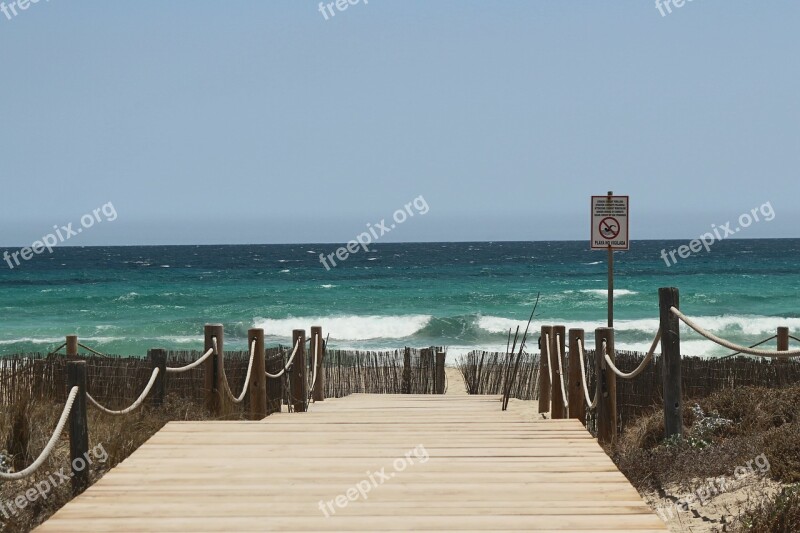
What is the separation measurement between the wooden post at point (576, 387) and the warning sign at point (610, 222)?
1994 millimetres

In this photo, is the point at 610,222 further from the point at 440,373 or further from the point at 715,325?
the point at 715,325

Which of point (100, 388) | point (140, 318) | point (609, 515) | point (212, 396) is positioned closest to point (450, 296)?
point (140, 318)

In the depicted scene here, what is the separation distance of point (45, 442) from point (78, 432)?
3.93 feet

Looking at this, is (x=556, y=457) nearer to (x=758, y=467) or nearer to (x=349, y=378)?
(x=758, y=467)

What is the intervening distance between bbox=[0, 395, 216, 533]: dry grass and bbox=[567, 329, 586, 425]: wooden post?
3688mm

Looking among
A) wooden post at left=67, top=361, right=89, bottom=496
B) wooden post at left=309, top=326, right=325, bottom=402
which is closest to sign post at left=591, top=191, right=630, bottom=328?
wooden post at left=309, top=326, right=325, bottom=402

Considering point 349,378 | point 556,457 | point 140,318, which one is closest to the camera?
point 556,457

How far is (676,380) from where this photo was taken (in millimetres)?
6688

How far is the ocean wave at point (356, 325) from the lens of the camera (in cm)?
3394

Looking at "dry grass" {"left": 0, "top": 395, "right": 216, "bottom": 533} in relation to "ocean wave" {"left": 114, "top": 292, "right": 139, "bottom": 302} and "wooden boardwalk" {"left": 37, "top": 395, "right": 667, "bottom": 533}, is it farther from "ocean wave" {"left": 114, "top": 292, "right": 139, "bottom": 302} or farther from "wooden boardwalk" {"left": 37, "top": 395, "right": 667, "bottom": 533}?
"ocean wave" {"left": 114, "top": 292, "right": 139, "bottom": 302}

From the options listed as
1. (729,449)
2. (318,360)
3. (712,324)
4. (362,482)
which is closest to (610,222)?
(729,449)

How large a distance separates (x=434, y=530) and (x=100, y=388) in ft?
29.3

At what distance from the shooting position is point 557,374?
29.2ft

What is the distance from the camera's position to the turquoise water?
3294 cm
